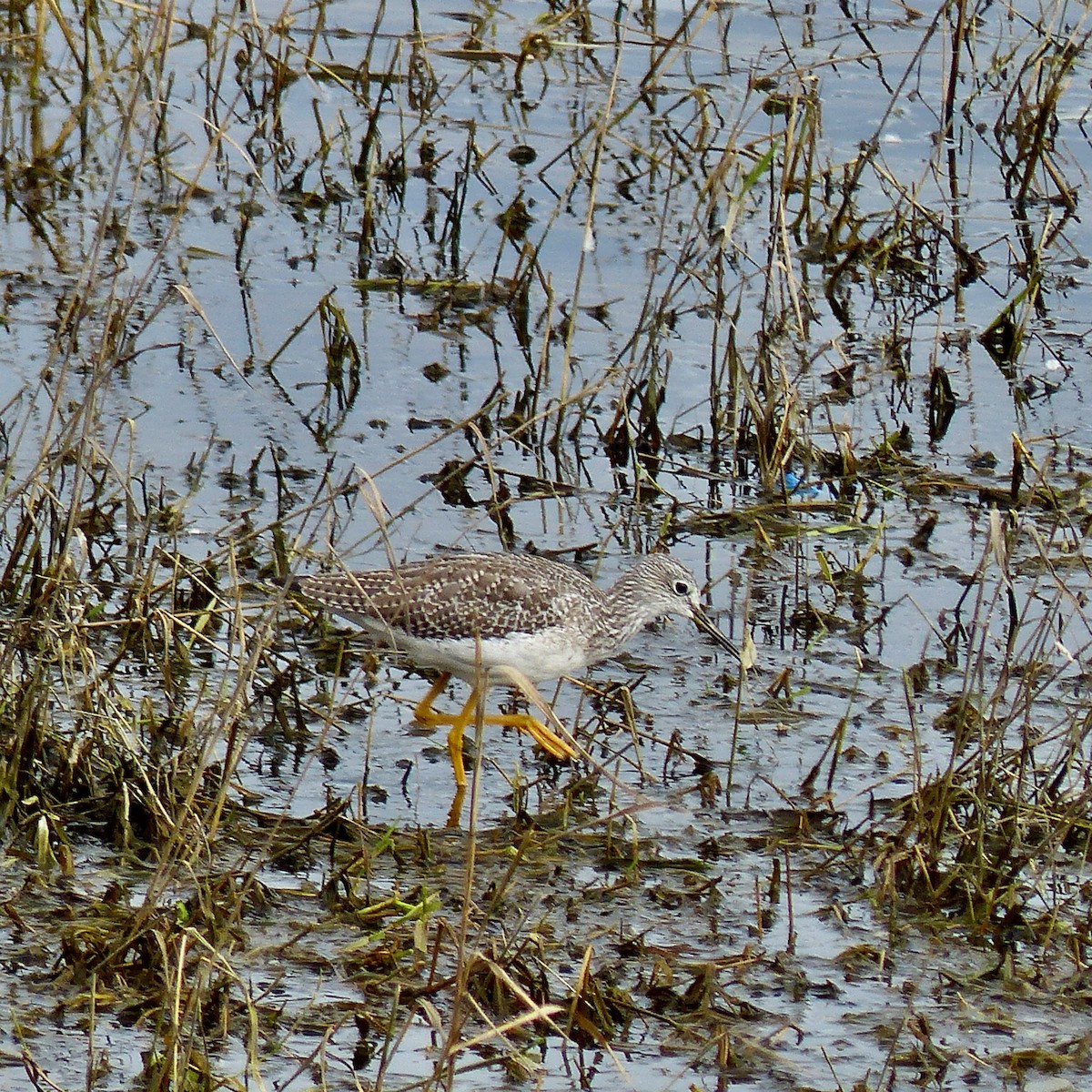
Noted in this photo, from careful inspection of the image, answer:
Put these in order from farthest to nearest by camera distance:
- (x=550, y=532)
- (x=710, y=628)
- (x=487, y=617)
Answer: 1. (x=550, y=532)
2. (x=710, y=628)
3. (x=487, y=617)

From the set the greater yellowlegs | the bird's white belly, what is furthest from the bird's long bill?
the bird's white belly

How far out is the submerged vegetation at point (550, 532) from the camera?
4.98 m

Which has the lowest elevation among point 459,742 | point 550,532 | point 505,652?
point 459,742

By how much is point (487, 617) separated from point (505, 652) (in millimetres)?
130

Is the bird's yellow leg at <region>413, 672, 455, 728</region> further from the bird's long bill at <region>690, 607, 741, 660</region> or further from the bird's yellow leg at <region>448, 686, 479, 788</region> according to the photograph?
the bird's long bill at <region>690, 607, 741, 660</region>

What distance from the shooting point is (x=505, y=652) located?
6730mm

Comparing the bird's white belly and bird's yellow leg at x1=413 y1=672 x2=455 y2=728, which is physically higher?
the bird's white belly

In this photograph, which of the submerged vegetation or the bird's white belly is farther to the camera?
the bird's white belly

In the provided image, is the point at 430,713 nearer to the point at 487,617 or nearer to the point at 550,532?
the point at 487,617

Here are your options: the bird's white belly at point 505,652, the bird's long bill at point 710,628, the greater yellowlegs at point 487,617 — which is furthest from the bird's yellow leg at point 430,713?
the bird's long bill at point 710,628

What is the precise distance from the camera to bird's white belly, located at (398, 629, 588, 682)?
665 centimetres

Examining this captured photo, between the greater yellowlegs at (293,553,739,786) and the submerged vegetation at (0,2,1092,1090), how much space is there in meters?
0.16

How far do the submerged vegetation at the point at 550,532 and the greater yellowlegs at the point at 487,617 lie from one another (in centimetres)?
16

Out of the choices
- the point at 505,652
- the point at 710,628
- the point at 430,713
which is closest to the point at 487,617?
the point at 505,652
